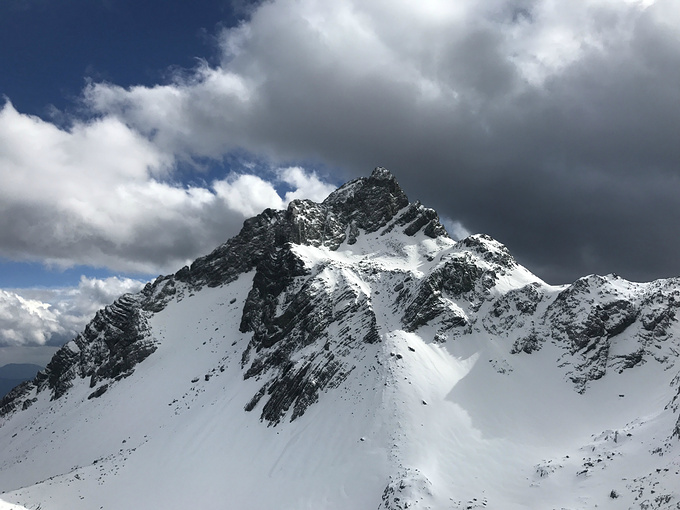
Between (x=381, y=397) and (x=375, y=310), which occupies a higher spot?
(x=375, y=310)

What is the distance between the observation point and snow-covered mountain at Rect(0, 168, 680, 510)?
38.1 metres

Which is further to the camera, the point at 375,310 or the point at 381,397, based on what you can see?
the point at 375,310

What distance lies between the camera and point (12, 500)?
1909 inches

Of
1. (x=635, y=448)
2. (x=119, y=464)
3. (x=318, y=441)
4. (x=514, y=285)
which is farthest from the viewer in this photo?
(x=514, y=285)

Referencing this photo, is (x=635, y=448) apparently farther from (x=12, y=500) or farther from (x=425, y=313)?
(x=12, y=500)

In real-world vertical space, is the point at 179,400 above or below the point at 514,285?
below

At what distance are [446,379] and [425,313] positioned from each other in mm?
11636

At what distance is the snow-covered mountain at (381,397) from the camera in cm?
3812

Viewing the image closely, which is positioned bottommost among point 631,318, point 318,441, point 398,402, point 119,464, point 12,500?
point 12,500

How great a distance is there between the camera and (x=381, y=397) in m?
48.5

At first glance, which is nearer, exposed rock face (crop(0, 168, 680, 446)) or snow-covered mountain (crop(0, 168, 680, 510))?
snow-covered mountain (crop(0, 168, 680, 510))

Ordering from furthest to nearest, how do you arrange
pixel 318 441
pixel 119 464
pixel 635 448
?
1. pixel 119 464
2. pixel 318 441
3. pixel 635 448

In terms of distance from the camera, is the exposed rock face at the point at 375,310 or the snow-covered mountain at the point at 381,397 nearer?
the snow-covered mountain at the point at 381,397

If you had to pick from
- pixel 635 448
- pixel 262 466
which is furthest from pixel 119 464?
pixel 635 448
